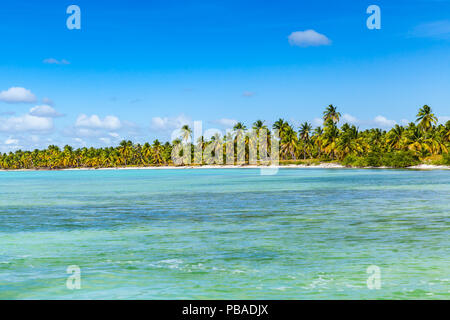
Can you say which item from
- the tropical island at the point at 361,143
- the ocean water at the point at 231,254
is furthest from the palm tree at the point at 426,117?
the ocean water at the point at 231,254

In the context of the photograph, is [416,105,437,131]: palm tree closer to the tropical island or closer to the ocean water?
the tropical island

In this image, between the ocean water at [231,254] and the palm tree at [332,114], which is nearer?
the ocean water at [231,254]

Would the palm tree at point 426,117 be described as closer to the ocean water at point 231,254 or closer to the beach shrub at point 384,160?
the beach shrub at point 384,160

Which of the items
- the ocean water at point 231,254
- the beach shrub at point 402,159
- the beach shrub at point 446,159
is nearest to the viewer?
the ocean water at point 231,254

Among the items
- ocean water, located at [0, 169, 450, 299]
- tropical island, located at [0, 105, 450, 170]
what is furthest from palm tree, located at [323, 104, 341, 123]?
ocean water, located at [0, 169, 450, 299]

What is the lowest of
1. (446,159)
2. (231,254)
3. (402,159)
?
(231,254)

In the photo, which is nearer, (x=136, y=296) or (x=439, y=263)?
(x=136, y=296)

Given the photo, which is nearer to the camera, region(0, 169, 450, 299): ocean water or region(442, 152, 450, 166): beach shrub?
region(0, 169, 450, 299): ocean water

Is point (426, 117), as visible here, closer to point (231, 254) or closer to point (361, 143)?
point (361, 143)

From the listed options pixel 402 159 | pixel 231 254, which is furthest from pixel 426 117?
pixel 231 254
